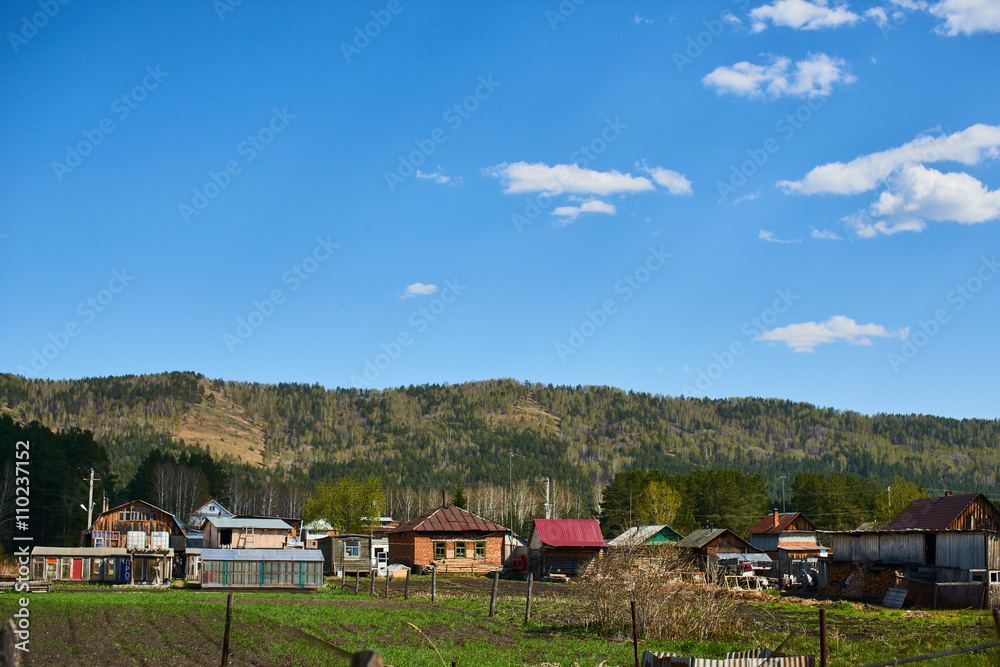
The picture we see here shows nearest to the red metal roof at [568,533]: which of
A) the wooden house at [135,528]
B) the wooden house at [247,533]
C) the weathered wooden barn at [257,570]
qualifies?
the wooden house at [247,533]

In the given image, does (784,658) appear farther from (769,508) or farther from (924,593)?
(769,508)

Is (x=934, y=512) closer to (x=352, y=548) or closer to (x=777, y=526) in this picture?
(x=777, y=526)

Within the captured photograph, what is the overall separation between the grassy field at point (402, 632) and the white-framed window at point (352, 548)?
58.9ft

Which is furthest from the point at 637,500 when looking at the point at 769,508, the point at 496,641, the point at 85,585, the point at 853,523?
the point at 496,641

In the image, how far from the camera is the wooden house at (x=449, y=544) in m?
58.7

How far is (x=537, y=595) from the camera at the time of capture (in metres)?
38.8

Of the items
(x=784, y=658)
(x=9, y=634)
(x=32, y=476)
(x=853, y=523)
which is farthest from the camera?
(x=853, y=523)

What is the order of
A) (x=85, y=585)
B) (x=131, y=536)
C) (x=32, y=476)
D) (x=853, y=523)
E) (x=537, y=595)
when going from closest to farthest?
1. (x=537, y=595)
2. (x=85, y=585)
3. (x=131, y=536)
4. (x=32, y=476)
5. (x=853, y=523)

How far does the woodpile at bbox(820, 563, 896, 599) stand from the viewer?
1766 inches

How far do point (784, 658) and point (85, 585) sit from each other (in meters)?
43.0

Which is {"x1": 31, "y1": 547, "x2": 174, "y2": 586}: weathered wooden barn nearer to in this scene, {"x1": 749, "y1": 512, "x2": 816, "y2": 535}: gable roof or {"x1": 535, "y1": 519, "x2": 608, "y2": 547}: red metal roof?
{"x1": 535, "y1": 519, "x2": 608, "y2": 547}: red metal roof

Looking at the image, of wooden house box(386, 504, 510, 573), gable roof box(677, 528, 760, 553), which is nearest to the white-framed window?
wooden house box(386, 504, 510, 573)

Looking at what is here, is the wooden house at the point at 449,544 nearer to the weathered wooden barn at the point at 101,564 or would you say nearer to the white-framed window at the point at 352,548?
the white-framed window at the point at 352,548

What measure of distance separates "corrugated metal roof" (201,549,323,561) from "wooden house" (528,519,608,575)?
2093cm
